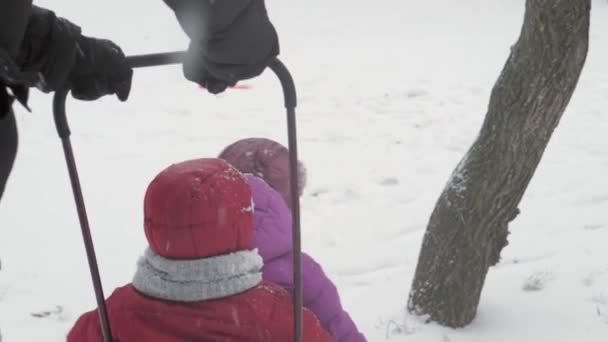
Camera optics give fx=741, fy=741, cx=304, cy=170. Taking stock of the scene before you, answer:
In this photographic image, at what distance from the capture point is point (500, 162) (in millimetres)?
2826

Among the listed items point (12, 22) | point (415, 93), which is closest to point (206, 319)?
point (12, 22)

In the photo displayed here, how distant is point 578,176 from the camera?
5.21m

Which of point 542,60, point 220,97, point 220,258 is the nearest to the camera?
point 220,258

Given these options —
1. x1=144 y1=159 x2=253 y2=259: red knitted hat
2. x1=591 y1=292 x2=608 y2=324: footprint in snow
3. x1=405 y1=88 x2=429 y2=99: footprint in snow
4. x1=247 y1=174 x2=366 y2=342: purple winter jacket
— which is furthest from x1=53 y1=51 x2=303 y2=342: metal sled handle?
x1=405 y1=88 x2=429 y2=99: footprint in snow

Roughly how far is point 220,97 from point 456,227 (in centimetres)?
463

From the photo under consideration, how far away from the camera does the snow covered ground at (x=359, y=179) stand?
3494mm

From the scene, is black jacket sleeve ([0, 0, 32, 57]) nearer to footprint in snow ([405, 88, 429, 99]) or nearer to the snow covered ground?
the snow covered ground

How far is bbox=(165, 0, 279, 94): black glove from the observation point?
1161 mm

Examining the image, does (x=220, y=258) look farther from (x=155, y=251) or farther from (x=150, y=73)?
(x=150, y=73)

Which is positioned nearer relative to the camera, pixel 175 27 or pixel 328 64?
pixel 328 64

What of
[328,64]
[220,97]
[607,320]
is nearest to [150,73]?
[220,97]

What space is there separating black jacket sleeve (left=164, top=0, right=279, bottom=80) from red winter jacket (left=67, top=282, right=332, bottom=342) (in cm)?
53

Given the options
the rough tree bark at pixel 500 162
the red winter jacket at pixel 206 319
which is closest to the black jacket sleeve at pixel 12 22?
the red winter jacket at pixel 206 319

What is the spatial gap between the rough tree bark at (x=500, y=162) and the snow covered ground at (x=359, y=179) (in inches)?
8.1
